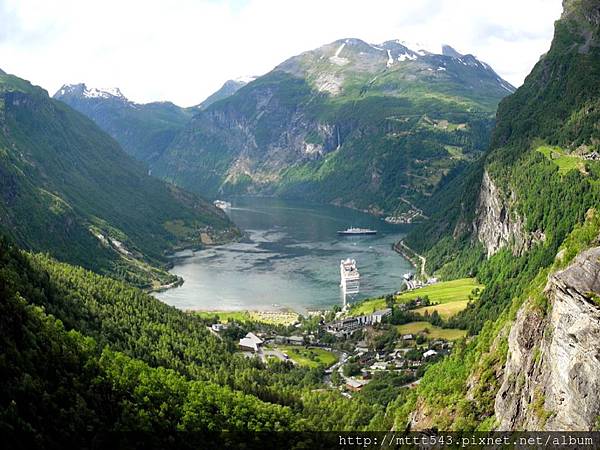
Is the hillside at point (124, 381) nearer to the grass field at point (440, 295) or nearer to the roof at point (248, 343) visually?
the roof at point (248, 343)

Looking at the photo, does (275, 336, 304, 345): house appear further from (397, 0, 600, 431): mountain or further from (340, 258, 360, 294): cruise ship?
(340, 258, 360, 294): cruise ship

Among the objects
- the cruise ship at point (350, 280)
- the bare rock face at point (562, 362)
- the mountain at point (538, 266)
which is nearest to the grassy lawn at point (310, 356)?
the mountain at point (538, 266)

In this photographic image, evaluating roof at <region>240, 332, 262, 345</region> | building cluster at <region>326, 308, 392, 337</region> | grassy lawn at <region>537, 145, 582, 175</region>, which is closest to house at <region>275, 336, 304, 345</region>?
roof at <region>240, 332, 262, 345</region>

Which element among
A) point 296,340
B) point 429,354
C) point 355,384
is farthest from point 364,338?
point 355,384

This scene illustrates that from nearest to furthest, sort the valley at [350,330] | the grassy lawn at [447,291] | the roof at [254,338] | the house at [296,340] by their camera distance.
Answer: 1. the valley at [350,330]
2. the roof at [254,338]
3. the house at [296,340]
4. the grassy lawn at [447,291]

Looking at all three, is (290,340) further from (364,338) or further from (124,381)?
(124,381)

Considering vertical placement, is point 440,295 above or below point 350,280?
below
